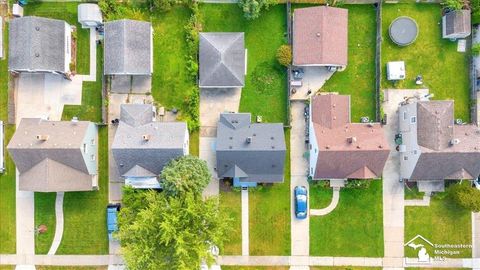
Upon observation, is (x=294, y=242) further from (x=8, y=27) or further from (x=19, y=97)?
(x=8, y=27)

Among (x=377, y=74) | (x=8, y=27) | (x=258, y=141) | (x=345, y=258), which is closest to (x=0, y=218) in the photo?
(x=8, y=27)

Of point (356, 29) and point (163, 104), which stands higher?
point (356, 29)

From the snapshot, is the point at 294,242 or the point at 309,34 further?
the point at 294,242

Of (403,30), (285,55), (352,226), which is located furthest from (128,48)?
(352,226)

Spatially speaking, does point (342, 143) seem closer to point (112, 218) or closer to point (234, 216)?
point (234, 216)

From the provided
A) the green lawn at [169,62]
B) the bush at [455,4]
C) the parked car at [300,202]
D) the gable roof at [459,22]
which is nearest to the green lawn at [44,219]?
the green lawn at [169,62]

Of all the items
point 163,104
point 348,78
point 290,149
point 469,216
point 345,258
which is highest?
point 348,78

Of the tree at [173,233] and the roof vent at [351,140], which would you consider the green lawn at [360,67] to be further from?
the tree at [173,233]
